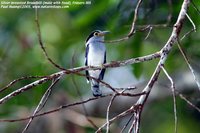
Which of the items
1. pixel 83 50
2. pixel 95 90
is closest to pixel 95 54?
pixel 95 90

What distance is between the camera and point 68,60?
396cm

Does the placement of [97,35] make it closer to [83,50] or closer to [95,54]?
[95,54]

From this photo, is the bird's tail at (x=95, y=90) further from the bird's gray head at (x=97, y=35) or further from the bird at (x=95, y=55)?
the bird's gray head at (x=97, y=35)

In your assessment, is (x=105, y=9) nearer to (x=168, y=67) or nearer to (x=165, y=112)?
(x=168, y=67)

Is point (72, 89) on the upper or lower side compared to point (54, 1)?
lower

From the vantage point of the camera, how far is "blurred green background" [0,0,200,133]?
3.12 meters

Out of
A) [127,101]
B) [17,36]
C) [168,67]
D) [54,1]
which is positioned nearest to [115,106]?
[127,101]

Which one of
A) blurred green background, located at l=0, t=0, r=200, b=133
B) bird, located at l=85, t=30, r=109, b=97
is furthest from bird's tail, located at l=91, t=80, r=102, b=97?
blurred green background, located at l=0, t=0, r=200, b=133

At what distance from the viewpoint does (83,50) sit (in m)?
3.02

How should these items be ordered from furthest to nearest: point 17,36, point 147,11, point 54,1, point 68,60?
1. point 17,36
2. point 68,60
3. point 54,1
4. point 147,11

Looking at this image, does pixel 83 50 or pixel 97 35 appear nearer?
pixel 97 35

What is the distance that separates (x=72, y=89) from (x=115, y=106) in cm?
80

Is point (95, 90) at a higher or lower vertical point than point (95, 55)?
lower

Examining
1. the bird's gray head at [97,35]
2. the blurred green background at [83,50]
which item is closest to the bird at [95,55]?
the bird's gray head at [97,35]
